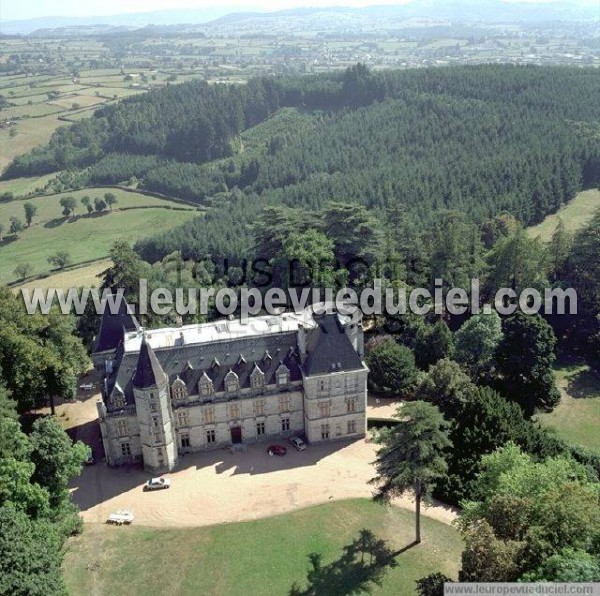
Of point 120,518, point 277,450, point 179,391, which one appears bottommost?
point 277,450

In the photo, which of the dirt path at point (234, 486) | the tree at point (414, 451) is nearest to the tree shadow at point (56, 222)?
the dirt path at point (234, 486)

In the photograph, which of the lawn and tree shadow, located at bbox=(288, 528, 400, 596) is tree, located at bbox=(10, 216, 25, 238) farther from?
tree shadow, located at bbox=(288, 528, 400, 596)

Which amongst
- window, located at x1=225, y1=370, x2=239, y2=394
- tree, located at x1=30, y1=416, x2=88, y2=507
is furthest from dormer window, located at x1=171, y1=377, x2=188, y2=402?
tree, located at x1=30, y1=416, x2=88, y2=507

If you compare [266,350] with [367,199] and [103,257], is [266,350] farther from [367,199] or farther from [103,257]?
[103,257]

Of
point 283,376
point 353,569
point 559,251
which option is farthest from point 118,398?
point 559,251

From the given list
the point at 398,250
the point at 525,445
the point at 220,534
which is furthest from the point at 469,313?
the point at 220,534

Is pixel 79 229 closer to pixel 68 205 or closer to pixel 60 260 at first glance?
pixel 68 205
